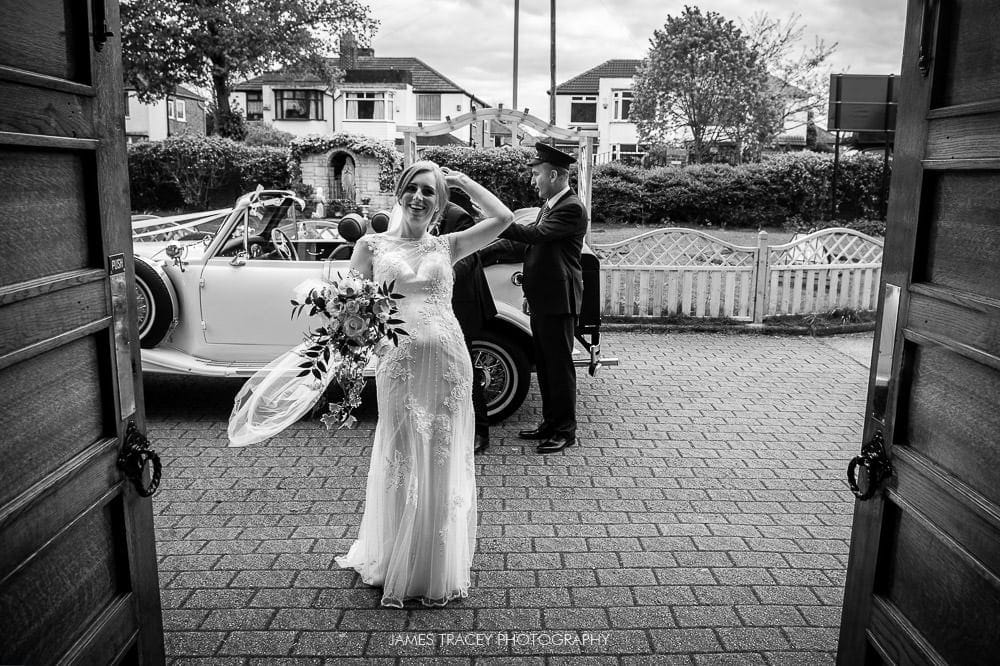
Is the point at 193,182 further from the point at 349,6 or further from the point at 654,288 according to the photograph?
the point at 654,288

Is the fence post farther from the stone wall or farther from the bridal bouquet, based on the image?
the stone wall

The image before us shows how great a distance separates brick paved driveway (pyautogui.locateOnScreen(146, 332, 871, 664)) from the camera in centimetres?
368

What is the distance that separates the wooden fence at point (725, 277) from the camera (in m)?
11.1

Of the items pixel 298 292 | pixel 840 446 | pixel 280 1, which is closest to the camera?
pixel 298 292

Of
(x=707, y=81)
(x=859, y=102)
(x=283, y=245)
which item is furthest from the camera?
(x=707, y=81)

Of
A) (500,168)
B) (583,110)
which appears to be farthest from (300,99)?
(500,168)

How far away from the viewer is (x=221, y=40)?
32625 millimetres

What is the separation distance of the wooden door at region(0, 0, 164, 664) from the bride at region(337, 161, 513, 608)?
1.45 meters

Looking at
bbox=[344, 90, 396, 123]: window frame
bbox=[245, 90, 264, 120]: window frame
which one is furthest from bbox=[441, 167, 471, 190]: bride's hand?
bbox=[245, 90, 264, 120]: window frame

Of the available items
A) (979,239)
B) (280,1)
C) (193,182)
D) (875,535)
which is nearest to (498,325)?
(875,535)

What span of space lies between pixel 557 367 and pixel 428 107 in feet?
190

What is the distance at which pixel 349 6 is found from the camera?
36.4 meters

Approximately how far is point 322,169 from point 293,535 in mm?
21658

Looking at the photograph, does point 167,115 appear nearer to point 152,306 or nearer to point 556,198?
point 152,306
